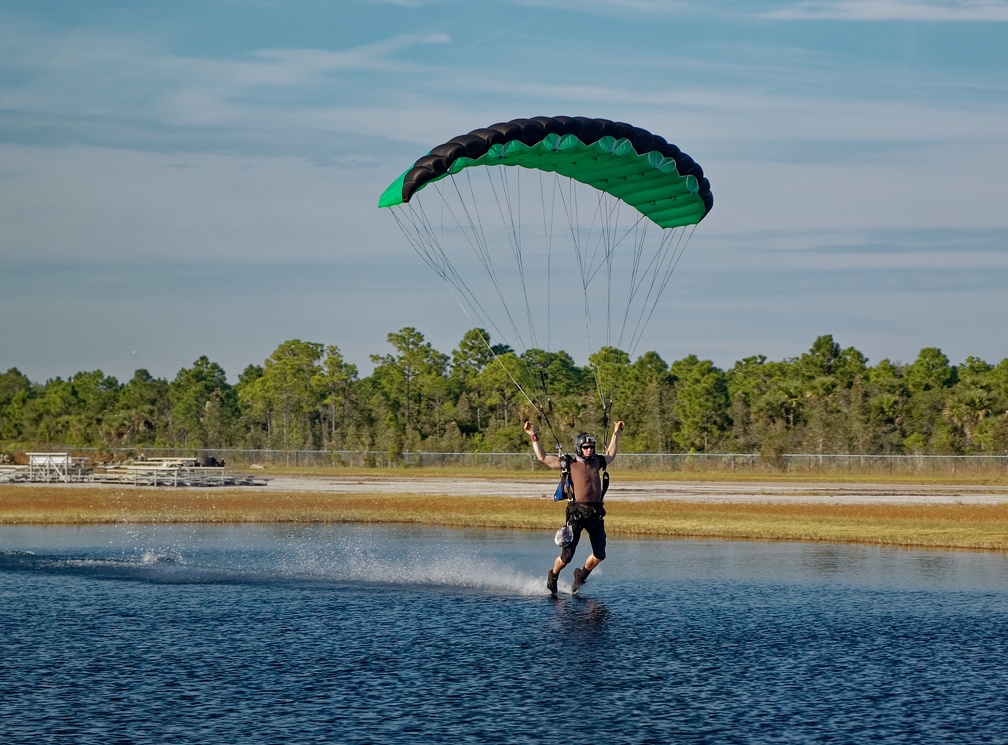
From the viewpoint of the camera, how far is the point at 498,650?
18.1m

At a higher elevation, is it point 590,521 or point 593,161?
point 593,161

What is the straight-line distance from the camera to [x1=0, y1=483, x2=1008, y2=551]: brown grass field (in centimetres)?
3659

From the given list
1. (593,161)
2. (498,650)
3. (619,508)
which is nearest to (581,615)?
(498,650)

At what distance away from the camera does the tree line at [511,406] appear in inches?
3440

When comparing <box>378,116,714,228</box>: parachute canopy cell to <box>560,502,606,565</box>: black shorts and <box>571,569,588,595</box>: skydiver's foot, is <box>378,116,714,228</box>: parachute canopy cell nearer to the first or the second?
<box>560,502,606,565</box>: black shorts

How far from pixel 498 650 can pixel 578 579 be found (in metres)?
5.70

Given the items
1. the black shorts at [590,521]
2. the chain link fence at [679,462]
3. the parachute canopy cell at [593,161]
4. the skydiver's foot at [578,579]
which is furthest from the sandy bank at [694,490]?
the black shorts at [590,521]

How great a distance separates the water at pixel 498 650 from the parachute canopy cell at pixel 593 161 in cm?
815

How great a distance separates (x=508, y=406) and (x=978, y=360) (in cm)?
4076

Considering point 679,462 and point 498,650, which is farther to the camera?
point 679,462

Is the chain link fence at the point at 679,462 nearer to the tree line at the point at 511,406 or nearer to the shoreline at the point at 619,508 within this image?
the tree line at the point at 511,406

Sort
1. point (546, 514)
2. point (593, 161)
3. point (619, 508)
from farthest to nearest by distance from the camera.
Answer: point (619, 508), point (546, 514), point (593, 161)

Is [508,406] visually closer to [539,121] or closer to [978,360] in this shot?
[978,360]

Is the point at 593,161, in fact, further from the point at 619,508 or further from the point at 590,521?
the point at 619,508
